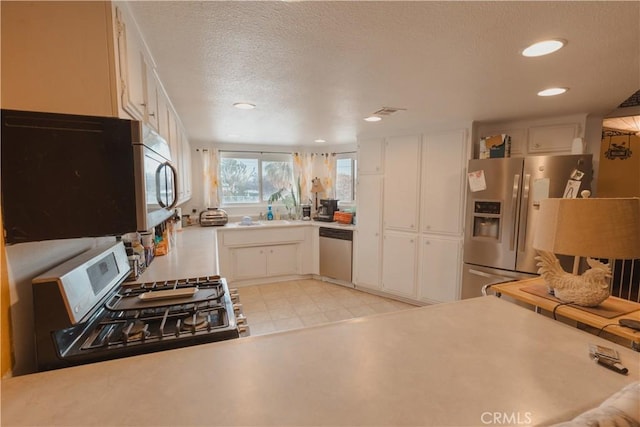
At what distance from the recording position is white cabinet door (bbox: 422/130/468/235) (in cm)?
306

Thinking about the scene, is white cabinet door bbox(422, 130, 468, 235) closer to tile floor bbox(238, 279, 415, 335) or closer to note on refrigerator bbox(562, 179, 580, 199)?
note on refrigerator bbox(562, 179, 580, 199)

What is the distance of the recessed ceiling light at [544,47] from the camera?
1339 millimetres

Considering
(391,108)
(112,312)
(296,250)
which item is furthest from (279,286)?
(112,312)

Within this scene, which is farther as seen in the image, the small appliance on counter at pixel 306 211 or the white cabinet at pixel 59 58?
the small appliance on counter at pixel 306 211

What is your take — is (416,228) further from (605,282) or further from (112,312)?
(112,312)

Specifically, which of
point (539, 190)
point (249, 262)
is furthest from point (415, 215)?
point (249, 262)

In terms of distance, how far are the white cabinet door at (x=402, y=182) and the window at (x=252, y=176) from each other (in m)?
1.97

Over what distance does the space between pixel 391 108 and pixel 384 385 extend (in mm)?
2256

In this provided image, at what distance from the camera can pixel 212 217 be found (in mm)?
4098

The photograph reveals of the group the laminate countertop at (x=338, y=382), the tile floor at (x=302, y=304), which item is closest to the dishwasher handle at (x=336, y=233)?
the tile floor at (x=302, y=304)

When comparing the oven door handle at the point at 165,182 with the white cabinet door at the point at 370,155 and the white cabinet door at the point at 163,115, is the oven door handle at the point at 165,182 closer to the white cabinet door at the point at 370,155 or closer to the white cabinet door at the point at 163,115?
the white cabinet door at the point at 163,115

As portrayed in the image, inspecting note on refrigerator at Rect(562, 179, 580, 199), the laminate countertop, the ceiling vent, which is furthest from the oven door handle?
note on refrigerator at Rect(562, 179, 580, 199)

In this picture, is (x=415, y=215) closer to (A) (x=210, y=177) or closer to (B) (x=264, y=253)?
(B) (x=264, y=253)

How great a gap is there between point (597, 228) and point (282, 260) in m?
3.61
